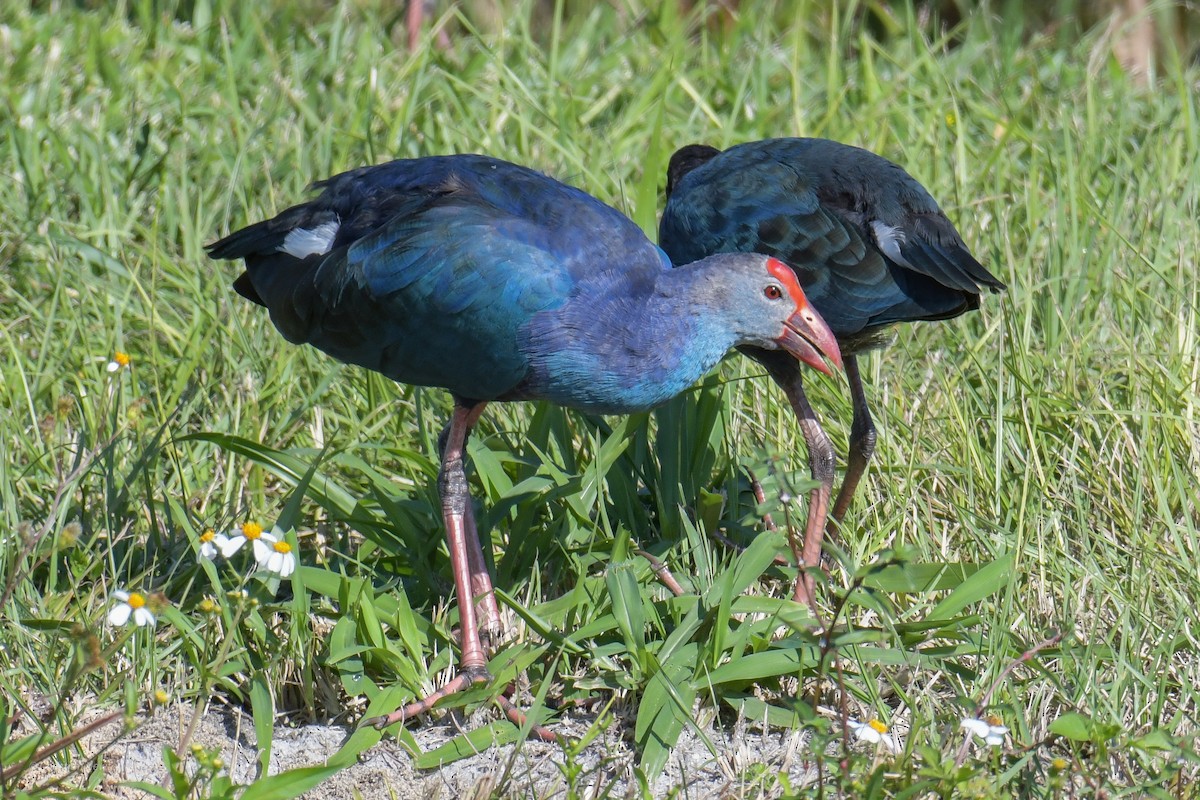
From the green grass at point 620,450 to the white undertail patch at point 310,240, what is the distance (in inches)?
16.9

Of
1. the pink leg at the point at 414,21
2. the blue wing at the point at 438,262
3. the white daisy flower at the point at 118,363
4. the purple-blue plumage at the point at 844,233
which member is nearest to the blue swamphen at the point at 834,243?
the purple-blue plumage at the point at 844,233

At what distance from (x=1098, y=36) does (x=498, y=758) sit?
448cm

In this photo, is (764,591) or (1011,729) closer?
(1011,729)

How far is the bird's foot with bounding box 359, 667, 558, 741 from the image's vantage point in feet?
8.71

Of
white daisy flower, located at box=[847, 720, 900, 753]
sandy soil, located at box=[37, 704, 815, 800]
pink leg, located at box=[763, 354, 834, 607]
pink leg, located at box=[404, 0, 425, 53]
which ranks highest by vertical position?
pink leg, located at box=[404, 0, 425, 53]

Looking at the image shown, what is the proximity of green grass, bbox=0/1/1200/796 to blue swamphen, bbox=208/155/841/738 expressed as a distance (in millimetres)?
256

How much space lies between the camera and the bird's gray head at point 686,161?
3562 mm

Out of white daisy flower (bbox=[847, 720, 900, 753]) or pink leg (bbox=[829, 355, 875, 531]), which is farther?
pink leg (bbox=[829, 355, 875, 531])

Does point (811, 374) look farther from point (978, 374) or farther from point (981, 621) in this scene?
point (981, 621)

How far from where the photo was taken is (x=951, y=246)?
9.77 feet

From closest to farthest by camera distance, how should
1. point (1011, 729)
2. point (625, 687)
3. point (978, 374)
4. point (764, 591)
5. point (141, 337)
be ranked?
point (1011, 729)
point (625, 687)
point (764, 591)
point (978, 374)
point (141, 337)

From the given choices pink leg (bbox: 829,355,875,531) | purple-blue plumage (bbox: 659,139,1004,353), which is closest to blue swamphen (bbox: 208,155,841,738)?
purple-blue plumage (bbox: 659,139,1004,353)

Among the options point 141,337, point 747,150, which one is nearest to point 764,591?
point 747,150

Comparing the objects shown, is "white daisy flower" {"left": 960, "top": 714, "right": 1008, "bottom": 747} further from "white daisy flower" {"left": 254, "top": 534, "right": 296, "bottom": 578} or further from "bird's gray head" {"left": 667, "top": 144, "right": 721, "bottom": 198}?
"bird's gray head" {"left": 667, "top": 144, "right": 721, "bottom": 198}
